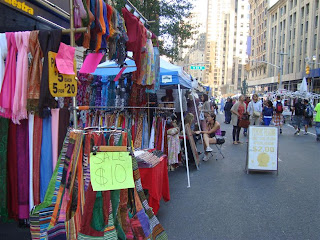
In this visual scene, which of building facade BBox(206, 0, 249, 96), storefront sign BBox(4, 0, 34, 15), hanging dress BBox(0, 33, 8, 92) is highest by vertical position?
building facade BBox(206, 0, 249, 96)

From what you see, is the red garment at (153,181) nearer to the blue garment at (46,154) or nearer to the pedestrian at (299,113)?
the blue garment at (46,154)

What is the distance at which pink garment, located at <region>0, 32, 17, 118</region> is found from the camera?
10.2 feet

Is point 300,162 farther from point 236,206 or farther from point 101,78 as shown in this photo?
point 101,78

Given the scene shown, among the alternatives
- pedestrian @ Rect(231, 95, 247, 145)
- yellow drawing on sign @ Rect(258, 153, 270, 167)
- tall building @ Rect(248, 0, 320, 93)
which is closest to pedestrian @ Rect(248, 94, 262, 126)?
pedestrian @ Rect(231, 95, 247, 145)

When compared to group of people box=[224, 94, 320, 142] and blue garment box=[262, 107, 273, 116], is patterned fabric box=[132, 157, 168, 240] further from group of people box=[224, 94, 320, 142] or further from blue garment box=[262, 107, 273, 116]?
blue garment box=[262, 107, 273, 116]

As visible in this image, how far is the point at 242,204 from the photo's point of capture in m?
5.06

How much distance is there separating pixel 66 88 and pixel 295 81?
54663 mm

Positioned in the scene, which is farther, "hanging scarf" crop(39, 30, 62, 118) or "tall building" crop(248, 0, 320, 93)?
"tall building" crop(248, 0, 320, 93)

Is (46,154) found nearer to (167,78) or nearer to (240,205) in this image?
(240,205)

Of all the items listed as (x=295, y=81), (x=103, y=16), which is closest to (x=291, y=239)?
(x=103, y=16)

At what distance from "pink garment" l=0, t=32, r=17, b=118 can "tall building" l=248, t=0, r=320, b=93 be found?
111ft

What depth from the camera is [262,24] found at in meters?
73.3

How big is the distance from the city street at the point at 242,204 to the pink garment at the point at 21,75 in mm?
2370

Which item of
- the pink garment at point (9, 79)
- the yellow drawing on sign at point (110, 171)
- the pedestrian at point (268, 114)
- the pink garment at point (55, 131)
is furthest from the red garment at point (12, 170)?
the pedestrian at point (268, 114)
